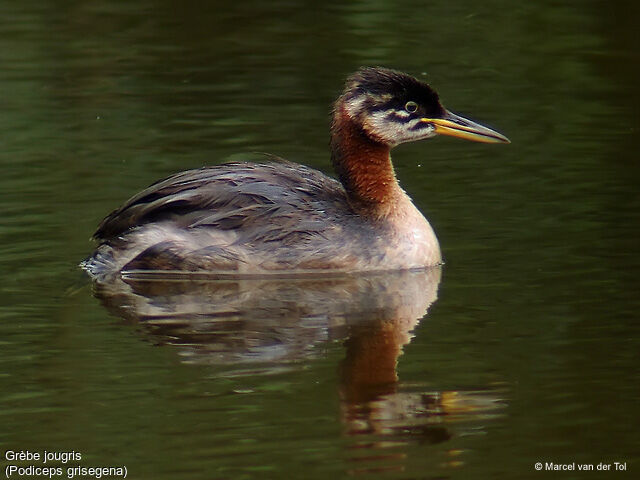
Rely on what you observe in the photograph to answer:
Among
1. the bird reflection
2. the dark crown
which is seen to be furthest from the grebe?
the bird reflection

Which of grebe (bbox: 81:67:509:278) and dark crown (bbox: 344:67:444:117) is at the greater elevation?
dark crown (bbox: 344:67:444:117)

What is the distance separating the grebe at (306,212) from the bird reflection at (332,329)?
134 mm

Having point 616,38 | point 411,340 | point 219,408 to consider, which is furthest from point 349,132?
point 616,38

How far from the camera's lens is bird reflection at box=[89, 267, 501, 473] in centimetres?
734

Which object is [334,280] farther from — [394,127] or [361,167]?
[394,127]

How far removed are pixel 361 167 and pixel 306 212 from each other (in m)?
0.58

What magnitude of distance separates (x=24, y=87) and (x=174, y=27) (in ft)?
10.5

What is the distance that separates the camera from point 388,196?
1055 centimetres

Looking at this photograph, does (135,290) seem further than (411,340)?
Yes

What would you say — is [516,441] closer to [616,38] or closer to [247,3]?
[616,38]

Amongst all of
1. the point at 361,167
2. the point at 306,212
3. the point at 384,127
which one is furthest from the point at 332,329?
the point at 384,127

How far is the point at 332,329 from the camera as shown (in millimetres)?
8875

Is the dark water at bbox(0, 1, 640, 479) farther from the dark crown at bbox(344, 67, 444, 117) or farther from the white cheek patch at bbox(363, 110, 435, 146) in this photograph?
the dark crown at bbox(344, 67, 444, 117)

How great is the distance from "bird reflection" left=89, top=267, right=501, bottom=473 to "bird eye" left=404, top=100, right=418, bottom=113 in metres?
1.16
